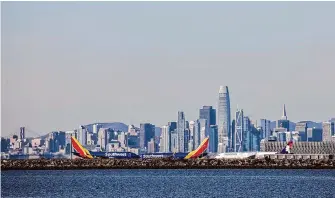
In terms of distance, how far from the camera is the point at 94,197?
77875 mm

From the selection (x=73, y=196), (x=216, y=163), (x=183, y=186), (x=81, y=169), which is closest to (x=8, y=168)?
(x=81, y=169)

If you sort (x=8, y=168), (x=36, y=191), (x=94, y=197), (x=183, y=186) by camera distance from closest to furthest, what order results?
(x=94, y=197)
(x=36, y=191)
(x=183, y=186)
(x=8, y=168)

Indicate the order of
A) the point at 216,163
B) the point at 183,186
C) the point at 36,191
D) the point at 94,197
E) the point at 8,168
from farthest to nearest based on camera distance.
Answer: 1. the point at 216,163
2. the point at 8,168
3. the point at 183,186
4. the point at 36,191
5. the point at 94,197

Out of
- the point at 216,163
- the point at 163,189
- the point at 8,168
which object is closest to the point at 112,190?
the point at 163,189

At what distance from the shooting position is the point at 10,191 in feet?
283

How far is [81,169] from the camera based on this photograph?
15225 centimetres

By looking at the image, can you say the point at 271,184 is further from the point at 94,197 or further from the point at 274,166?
the point at 274,166

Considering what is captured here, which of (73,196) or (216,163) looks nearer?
(73,196)

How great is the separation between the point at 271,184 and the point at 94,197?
74.7 ft

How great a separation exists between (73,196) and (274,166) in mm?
77134

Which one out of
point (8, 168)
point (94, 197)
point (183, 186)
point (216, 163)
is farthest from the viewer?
point (216, 163)

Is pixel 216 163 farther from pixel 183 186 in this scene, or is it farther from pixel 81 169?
pixel 183 186

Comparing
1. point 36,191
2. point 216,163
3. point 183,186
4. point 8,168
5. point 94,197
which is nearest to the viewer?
point 94,197

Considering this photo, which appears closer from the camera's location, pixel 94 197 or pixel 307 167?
pixel 94 197
